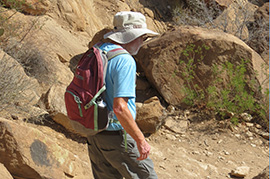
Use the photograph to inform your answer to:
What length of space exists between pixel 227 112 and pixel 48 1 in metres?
5.11

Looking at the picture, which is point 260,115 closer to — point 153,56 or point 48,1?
point 153,56

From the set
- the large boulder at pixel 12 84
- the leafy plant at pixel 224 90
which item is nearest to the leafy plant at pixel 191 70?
the leafy plant at pixel 224 90

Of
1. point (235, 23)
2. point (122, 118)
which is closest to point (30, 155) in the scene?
point (122, 118)

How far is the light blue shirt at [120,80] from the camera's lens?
213cm

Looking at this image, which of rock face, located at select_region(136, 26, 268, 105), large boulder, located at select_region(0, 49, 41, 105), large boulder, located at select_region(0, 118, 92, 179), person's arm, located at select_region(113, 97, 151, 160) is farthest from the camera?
rock face, located at select_region(136, 26, 268, 105)

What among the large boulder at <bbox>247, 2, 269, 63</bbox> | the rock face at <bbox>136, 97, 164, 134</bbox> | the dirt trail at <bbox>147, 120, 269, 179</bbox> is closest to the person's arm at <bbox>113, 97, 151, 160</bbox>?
the dirt trail at <bbox>147, 120, 269, 179</bbox>

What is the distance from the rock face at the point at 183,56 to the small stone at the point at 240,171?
1966mm

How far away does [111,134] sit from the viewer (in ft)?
7.54

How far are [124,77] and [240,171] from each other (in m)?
3.24

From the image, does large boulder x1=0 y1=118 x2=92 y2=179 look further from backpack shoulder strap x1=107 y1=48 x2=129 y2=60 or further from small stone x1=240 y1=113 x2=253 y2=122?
small stone x1=240 y1=113 x2=253 y2=122

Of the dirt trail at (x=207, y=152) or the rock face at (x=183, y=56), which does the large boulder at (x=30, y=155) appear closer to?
the dirt trail at (x=207, y=152)

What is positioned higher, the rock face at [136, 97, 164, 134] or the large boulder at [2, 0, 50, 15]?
the large boulder at [2, 0, 50, 15]

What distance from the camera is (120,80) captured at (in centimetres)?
213

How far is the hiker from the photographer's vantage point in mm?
2129
